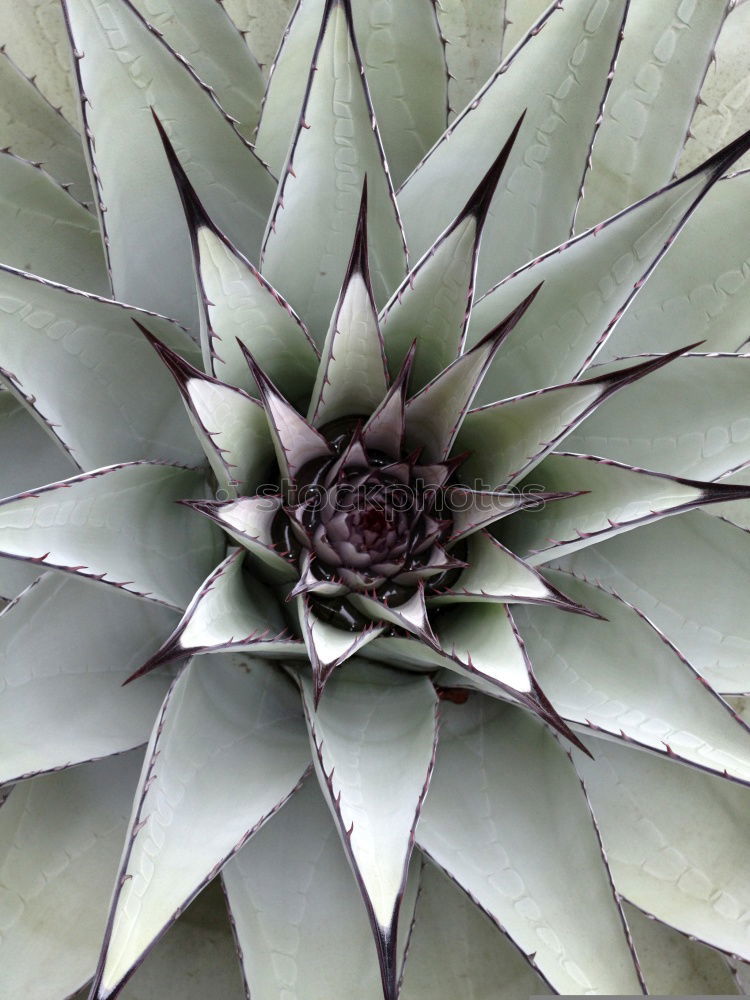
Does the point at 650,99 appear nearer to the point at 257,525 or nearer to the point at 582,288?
the point at 582,288

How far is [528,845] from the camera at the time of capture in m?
0.84

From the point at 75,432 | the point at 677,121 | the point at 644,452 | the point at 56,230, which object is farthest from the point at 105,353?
the point at 677,121

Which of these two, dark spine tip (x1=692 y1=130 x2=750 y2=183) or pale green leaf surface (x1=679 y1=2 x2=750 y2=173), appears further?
pale green leaf surface (x1=679 y1=2 x2=750 y2=173)

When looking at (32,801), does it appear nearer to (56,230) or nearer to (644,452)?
(56,230)

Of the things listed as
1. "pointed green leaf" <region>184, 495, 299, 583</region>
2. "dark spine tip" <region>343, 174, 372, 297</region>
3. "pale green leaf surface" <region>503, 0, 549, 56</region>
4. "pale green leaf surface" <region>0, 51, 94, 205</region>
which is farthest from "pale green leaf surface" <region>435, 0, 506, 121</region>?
"pointed green leaf" <region>184, 495, 299, 583</region>

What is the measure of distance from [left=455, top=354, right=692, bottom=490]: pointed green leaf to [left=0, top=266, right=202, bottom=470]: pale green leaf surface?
0.30 m

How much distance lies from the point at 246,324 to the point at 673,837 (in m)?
0.72

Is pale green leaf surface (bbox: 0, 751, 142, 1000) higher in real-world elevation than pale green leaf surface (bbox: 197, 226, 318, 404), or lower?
lower

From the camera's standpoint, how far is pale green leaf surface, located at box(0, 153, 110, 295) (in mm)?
941

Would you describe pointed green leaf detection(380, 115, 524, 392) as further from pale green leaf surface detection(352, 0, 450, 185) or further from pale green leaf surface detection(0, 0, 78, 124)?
pale green leaf surface detection(0, 0, 78, 124)

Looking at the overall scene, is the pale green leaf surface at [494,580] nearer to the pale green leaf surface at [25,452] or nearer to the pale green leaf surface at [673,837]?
the pale green leaf surface at [673,837]

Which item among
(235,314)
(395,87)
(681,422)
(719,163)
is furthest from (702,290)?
(235,314)

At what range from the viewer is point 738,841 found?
3.14 ft

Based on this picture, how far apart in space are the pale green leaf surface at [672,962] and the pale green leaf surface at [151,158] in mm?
926
